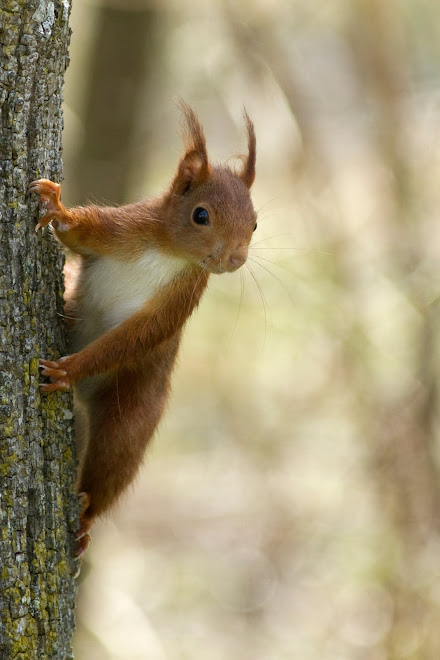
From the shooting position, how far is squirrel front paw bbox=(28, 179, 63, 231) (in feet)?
7.41

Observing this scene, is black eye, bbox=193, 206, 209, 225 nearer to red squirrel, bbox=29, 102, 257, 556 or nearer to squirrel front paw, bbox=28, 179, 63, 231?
red squirrel, bbox=29, 102, 257, 556

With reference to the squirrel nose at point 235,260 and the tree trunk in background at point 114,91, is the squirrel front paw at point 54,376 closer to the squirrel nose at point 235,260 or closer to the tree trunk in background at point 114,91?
the squirrel nose at point 235,260

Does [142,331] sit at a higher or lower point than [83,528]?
higher

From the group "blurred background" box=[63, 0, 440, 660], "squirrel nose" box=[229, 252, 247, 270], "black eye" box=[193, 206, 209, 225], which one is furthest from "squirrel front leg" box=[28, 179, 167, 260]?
"blurred background" box=[63, 0, 440, 660]

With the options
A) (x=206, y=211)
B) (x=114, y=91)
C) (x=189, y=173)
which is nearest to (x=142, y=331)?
(x=206, y=211)

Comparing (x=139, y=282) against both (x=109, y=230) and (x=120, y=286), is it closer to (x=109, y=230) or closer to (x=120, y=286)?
(x=120, y=286)

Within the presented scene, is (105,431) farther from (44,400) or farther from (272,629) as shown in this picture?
(272,629)

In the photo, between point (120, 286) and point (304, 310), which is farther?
point (304, 310)

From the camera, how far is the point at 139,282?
282 centimetres

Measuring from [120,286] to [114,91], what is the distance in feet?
9.73

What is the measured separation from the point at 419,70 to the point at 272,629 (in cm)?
422

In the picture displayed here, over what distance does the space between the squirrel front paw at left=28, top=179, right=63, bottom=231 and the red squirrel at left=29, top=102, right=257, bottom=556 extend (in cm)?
27

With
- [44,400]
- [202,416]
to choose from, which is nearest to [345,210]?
[202,416]

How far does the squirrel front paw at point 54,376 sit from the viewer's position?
7.57 ft
